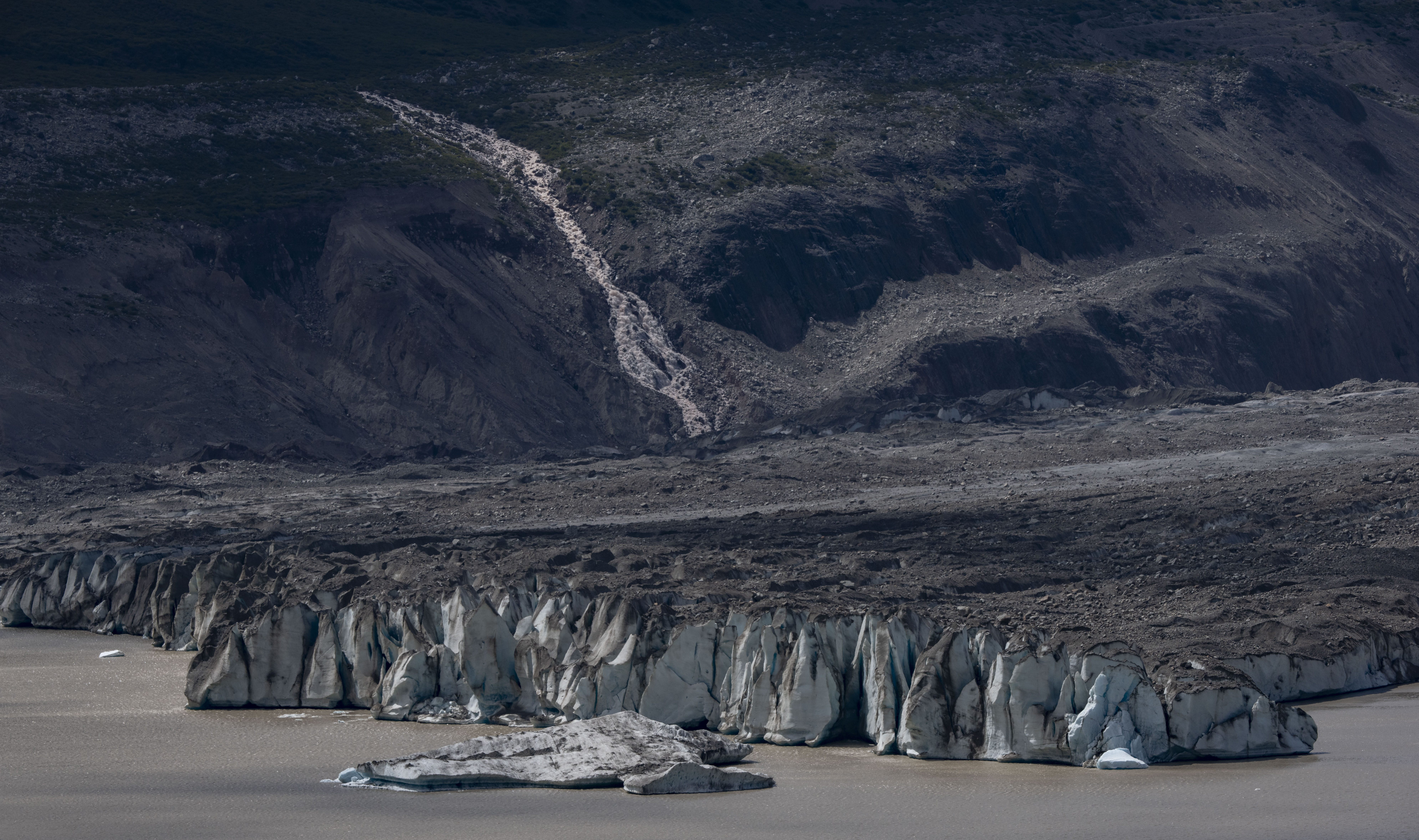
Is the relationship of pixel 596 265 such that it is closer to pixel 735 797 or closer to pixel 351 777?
pixel 351 777

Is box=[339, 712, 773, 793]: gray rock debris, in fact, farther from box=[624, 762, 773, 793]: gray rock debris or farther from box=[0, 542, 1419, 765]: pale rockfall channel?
box=[0, 542, 1419, 765]: pale rockfall channel

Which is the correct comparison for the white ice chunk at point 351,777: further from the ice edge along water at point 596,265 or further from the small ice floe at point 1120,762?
the ice edge along water at point 596,265

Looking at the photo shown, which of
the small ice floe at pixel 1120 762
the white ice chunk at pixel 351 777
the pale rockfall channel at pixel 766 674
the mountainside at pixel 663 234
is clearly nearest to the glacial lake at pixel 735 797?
the small ice floe at pixel 1120 762

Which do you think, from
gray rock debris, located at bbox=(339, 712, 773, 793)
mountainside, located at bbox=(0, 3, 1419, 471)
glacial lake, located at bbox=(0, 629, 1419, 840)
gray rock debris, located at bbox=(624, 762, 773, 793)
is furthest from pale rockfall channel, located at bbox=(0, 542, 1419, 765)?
mountainside, located at bbox=(0, 3, 1419, 471)

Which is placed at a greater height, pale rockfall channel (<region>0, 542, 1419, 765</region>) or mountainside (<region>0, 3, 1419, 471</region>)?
mountainside (<region>0, 3, 1419, 471</region>)

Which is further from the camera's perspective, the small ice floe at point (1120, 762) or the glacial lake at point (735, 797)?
the small ice floe at point (1120, 762)
